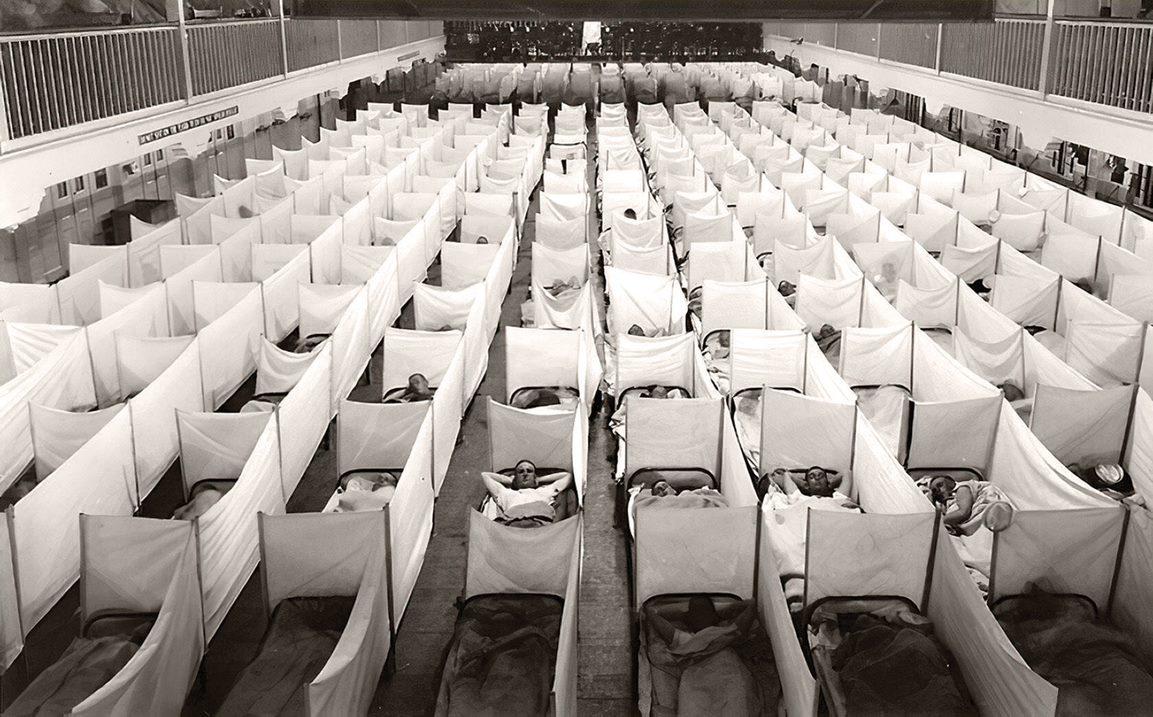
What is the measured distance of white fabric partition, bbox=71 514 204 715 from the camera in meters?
5.57

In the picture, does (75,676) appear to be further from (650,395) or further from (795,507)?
(650,395)

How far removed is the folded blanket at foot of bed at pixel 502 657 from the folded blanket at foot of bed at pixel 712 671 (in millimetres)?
586

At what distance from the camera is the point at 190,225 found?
13.6 m

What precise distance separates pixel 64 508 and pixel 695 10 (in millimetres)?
10148

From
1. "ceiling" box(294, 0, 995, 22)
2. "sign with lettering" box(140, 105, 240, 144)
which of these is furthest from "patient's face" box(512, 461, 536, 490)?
"sign with lettering" box(140, 105, 240, 144)

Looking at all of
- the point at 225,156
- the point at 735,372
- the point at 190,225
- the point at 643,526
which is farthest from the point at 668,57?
the point at 643,526

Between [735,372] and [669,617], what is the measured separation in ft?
11.7

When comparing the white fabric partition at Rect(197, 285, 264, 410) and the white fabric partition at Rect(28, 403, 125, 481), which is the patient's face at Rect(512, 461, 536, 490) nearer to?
the white fabric partition at Rect(28, 403, 125, 481)

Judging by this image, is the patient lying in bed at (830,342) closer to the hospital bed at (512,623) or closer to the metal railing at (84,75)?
the hospital bed at (512,623)

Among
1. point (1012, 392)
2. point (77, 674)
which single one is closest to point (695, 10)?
point (1012, 392)

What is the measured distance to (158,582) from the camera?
6.05 metres

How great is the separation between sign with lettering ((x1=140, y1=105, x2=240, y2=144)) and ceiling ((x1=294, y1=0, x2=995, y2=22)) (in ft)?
10.4

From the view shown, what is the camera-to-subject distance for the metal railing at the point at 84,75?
1094cm

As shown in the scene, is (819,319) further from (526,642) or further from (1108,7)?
(1108,7)
